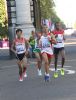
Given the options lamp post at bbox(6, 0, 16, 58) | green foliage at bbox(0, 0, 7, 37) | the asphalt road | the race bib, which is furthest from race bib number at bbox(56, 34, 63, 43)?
green foliage at bbox(0, 0, 7, 37)

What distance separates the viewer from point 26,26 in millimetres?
31781

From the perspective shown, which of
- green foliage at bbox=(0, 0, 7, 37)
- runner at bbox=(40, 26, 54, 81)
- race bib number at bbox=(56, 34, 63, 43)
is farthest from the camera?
green foliage at bbox=(0, 0, 7, 37)

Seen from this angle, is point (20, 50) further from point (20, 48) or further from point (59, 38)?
point (59, 38)

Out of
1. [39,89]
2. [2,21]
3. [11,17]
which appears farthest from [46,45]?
Answer: [2,21]

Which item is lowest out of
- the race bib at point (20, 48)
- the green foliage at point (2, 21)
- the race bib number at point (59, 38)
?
the green foliage at point (2, 21)

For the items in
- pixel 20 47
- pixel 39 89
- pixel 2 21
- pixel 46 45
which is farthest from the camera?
pixel 2 21

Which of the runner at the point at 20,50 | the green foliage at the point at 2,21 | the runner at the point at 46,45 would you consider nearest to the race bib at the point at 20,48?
the runner at the point at 20,50

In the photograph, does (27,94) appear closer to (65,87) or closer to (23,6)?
(65,87)

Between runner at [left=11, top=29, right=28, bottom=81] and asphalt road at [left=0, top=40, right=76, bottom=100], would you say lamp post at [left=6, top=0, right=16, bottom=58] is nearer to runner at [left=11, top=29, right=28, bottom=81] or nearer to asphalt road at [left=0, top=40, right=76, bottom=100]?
asphalt road at [left=0, top=40, right=76, bottom=100]

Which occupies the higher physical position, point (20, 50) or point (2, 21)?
point (20, 50)

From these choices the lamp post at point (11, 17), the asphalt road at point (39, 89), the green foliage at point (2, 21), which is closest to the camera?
the asphalt road at point (39, 89)

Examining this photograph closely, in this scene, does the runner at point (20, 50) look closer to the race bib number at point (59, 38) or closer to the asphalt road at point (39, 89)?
the asphalt road at point (39, 89)

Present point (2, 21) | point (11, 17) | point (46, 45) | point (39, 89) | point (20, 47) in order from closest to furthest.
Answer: point (39, 89)
point (46, 45)
point (20, 47)
point (11, 17)
point (2, 21)

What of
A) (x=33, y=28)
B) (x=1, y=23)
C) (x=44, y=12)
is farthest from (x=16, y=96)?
(x=44, y=12)
